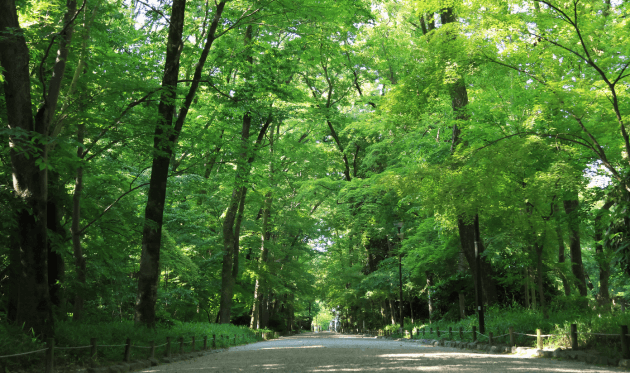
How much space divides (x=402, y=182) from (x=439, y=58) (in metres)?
3.88

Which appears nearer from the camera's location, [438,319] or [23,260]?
[23,260]

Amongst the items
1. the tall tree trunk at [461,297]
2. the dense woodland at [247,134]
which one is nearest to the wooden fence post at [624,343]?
the dense woodland at [247,134]

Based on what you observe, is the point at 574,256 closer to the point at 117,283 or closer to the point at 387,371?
the point at 387,371

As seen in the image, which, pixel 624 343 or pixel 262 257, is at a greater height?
pixel 262 257

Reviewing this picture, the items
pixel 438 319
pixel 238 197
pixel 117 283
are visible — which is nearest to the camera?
pixel 117 283

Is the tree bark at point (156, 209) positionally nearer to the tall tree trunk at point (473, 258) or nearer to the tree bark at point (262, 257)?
the tall tree trunk at point (473, 258)

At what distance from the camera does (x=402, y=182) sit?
1445cm

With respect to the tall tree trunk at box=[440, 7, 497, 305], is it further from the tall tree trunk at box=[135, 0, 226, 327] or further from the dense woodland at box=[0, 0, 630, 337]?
the tall tree trunk at box=[135, 0, 226, 327]

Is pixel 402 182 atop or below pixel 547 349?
atop

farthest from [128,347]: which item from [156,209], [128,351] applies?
[156,209]

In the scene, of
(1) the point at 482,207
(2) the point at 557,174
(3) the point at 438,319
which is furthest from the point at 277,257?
(2) the point at 557,174

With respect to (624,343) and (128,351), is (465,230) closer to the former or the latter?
(624,343)

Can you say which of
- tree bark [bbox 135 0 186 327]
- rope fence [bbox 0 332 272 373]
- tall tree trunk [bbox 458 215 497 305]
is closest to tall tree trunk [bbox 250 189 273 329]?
rope fence [bbox 0 332 272 373]

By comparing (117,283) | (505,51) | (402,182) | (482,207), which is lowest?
(117,283)
